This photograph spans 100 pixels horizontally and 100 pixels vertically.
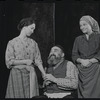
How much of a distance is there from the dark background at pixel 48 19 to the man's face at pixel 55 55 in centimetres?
28

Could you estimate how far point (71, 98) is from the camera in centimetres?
1747

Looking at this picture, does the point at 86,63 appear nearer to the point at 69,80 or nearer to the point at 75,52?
the point at 75,52

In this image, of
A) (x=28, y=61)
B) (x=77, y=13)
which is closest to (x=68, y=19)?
(x=77, y=13)

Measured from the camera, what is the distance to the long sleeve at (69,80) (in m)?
17.8

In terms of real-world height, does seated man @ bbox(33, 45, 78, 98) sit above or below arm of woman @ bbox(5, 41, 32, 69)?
below

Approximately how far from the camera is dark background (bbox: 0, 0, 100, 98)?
18.4 meters

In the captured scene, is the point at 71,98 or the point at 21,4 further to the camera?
the point at 21,4

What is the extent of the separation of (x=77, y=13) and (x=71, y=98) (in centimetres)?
240

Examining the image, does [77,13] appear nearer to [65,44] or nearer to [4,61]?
[65,44]

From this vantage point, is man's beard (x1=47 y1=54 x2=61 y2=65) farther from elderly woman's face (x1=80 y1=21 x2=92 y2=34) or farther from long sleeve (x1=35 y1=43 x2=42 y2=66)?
elderly woman's face (x1=80 y1=21 x2=92 y2=34)

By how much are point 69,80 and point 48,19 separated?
1.80m

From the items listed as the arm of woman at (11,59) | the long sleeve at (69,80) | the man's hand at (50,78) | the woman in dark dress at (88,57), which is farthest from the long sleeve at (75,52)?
the arm of woman at (11,59)

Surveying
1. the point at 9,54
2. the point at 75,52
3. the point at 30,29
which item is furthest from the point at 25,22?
the point at 75,52

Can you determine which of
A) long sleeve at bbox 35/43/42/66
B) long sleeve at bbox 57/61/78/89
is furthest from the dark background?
long sleeve at bbox 57/61/78/89
